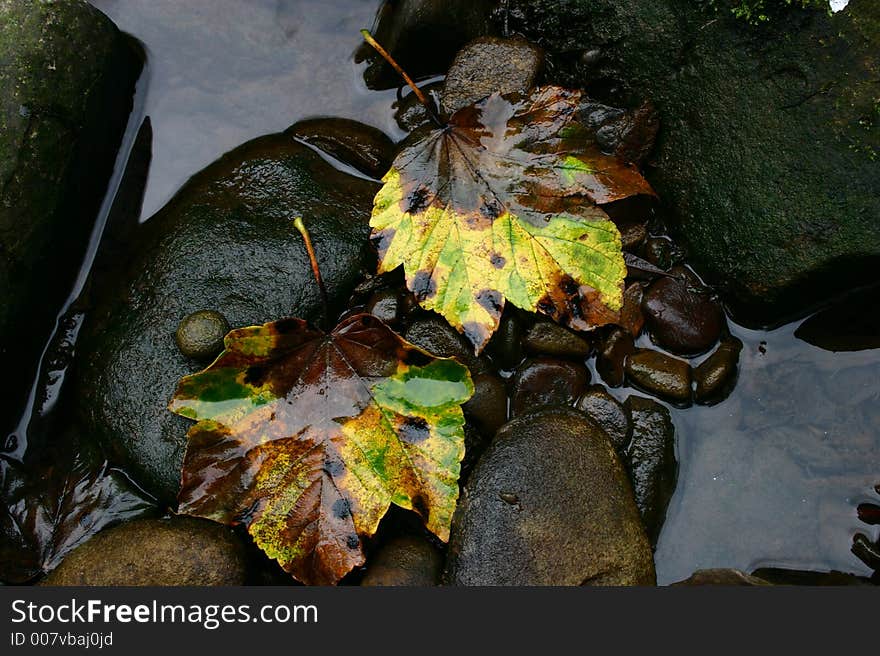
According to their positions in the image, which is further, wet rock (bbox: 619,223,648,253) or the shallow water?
wet rock (bbox: 619,223,648,253)

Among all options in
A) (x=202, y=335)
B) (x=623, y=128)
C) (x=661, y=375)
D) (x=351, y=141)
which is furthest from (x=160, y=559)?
(x=623, y=128)

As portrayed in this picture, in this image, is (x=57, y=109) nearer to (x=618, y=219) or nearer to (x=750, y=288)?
(x=618, y=219)

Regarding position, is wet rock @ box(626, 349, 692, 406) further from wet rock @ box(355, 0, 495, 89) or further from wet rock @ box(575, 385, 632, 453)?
wet rock @ box(355, 0, 495, 89)

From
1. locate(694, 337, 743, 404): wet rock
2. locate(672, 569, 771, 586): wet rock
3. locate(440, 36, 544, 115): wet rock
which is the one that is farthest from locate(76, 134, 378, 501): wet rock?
locate(672, 569, 771, 586): wet rock

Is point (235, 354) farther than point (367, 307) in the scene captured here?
No

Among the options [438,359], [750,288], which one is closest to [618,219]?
[750,288]
